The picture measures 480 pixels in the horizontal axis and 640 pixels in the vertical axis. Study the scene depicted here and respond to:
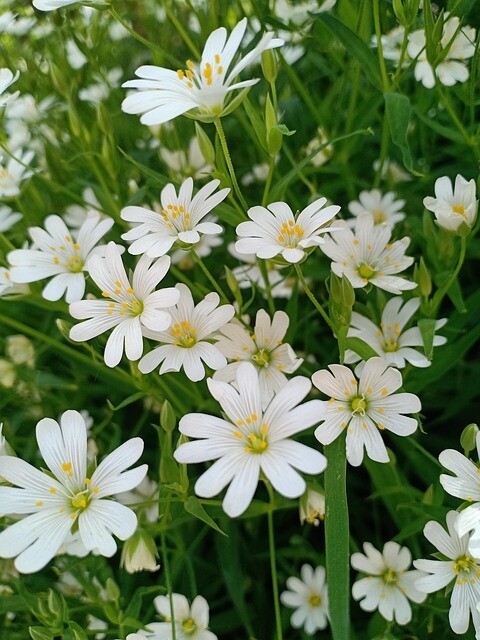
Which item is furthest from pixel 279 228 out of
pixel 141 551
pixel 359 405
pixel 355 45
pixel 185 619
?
pixel 185 619

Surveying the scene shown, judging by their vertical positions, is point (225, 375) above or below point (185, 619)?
above

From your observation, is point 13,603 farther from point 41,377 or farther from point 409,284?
point 409,284

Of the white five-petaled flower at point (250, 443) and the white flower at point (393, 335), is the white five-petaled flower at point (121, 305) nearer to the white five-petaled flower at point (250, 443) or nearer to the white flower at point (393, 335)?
the white five-petaled flower at point (250, 443)

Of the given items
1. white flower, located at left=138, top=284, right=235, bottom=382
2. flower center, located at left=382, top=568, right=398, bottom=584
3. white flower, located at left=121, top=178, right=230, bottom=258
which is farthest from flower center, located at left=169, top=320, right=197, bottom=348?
flower center, located at left=382, top=568, right=398, bottom=584

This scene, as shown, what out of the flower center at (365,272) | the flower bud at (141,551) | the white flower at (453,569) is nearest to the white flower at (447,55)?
the flower center at (365,272)

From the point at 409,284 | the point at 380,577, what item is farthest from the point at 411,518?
the point at 409,284

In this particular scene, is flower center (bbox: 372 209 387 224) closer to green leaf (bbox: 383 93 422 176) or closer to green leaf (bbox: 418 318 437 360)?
green leaf (bbox: 383 93 422 176)

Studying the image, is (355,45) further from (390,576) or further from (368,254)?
(390,576)
